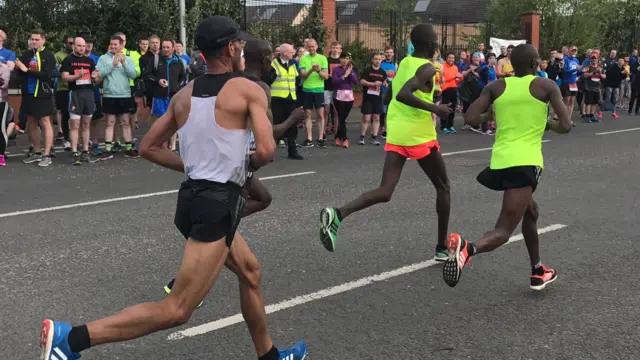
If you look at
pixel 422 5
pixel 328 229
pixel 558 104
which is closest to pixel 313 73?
pixel 328 229

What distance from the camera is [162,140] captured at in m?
3.57

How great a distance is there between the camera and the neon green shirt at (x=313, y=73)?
13.4 metres

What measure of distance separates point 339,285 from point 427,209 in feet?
9.36

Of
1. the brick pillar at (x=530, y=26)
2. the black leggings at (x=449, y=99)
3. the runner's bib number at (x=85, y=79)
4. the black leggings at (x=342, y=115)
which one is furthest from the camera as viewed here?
A: the brick pillar at (x=530, y=26)

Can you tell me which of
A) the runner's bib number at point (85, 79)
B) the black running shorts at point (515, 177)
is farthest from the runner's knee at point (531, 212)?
the runner's bib number at point (85, 79)

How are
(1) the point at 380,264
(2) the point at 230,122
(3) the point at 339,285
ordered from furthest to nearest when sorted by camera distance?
1. (1) the point at 380,264
2. (3) the point at 339,285
3. (2) the point at 230,122

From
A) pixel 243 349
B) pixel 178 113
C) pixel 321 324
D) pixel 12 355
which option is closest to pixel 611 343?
pixel 321 324

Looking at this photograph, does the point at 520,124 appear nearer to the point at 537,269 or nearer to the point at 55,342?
the point at 537,269

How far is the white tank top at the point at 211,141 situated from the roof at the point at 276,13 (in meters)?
18.2

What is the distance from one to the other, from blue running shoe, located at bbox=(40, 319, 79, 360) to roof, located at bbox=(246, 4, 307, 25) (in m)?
18.7

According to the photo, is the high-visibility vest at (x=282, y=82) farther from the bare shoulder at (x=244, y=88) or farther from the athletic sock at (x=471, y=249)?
the bare shoulder at (x=244, y=88)

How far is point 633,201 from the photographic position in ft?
26.9

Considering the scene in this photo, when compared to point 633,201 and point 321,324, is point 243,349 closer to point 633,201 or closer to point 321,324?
point 321,324

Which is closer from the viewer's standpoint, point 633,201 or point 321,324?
point 321,324
